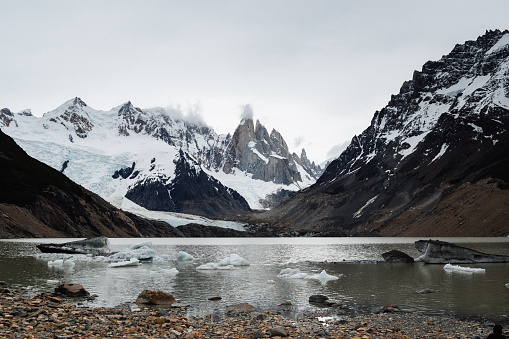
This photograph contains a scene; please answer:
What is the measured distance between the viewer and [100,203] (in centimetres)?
16300

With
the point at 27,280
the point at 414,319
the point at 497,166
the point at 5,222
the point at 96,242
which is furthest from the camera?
the point at 497,166

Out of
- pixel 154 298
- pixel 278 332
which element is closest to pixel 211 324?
pixel 278 332

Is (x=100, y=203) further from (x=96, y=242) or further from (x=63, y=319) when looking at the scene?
(x=63, y=319)

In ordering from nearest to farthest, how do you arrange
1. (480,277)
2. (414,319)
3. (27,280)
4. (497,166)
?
1. (414,319)
2. (27,280)
3. (480,277)
4. (497,166)

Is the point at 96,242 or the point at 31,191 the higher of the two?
the point at 31,191

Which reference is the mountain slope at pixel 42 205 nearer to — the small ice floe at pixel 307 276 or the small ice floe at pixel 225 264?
the small ice floe at pixel 225 264

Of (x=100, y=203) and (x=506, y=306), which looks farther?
(x=100, y=203)

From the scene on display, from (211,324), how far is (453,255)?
123ft

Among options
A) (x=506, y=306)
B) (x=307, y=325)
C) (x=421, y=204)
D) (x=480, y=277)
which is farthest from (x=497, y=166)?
(x=307, y=325)

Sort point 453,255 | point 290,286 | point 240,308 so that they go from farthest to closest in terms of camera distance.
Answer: point 453,255 → point 290,286 → point 240,308

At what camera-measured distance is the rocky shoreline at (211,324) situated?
1596 cm

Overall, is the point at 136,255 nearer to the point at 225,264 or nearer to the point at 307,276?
the point at 225,264

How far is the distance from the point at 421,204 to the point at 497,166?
1248 inches

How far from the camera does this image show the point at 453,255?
158ft
